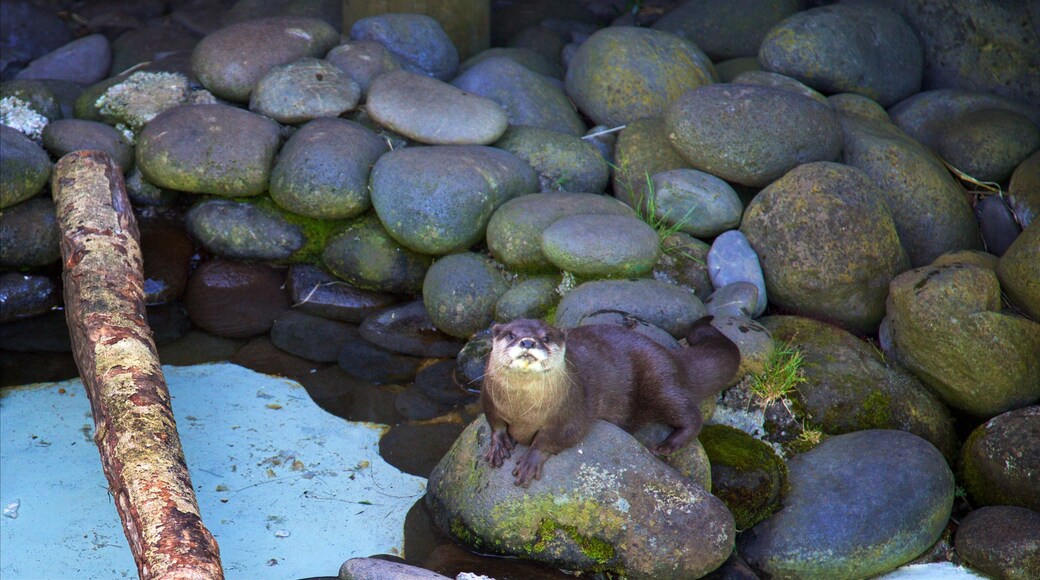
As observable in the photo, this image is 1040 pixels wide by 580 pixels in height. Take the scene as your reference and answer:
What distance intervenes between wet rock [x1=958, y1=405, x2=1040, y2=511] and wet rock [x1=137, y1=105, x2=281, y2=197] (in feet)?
11.2

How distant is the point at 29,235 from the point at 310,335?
143 cm

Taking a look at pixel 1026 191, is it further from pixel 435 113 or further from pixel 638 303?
pixel 435 113

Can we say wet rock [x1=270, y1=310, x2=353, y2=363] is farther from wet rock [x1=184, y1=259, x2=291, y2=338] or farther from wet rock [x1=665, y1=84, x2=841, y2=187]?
wet rock [x1=665, y1=84, x2=841, y2=187]

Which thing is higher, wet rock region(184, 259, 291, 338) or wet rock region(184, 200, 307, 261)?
wet rock region(184, 200, 307, 261)

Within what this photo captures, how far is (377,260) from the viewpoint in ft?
16.4

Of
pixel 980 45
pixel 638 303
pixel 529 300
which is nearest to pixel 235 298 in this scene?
pixel 529 300

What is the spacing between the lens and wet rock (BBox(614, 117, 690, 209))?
5.09 meters

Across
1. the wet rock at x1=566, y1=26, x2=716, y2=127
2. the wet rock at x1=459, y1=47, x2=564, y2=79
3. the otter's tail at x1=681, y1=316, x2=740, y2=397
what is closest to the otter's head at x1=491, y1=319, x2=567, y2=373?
the otter's tail at x1=681, y1=316, x2=740, y2=397

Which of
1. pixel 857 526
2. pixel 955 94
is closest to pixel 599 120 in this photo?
pixel 955 94

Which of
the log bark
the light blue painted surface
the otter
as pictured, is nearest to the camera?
the log bark

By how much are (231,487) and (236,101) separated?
8.25 feet

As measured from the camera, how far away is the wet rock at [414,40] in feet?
19.3

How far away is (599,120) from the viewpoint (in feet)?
18.6

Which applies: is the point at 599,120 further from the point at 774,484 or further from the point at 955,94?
the point at 774,484
